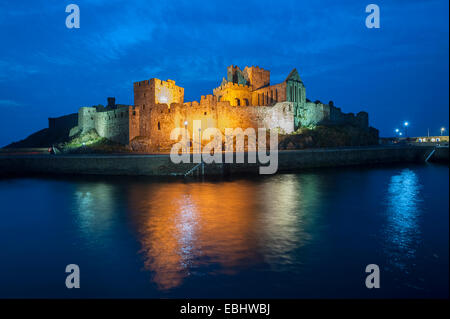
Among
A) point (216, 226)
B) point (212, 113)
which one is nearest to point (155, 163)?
point (216, 226)

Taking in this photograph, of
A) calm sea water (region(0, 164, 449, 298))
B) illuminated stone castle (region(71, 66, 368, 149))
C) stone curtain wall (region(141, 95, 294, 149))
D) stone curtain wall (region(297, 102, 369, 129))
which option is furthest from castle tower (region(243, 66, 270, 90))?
calm sea water (region(0, 164, 449, 298))

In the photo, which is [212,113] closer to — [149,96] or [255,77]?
[149,96]

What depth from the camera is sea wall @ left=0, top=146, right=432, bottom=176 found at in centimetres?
2112

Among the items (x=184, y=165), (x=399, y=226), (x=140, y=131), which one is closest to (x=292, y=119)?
(x=184, y=165)

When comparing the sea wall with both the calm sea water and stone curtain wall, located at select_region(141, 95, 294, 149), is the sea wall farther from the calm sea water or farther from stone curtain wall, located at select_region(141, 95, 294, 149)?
stone curtain wall, located at select_region(141, 95, 294, 149)

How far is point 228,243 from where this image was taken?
25.1ft

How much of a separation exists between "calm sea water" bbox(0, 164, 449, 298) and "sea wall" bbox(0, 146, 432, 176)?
5.91 metres

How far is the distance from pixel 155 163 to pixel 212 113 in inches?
541

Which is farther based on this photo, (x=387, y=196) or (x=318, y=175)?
(x=318, y=175)

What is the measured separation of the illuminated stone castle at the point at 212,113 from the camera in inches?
1300

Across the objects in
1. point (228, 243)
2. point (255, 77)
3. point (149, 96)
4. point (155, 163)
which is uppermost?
point (255, 77)

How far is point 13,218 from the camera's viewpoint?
37.1 ft

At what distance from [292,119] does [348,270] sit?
28.5 metres
